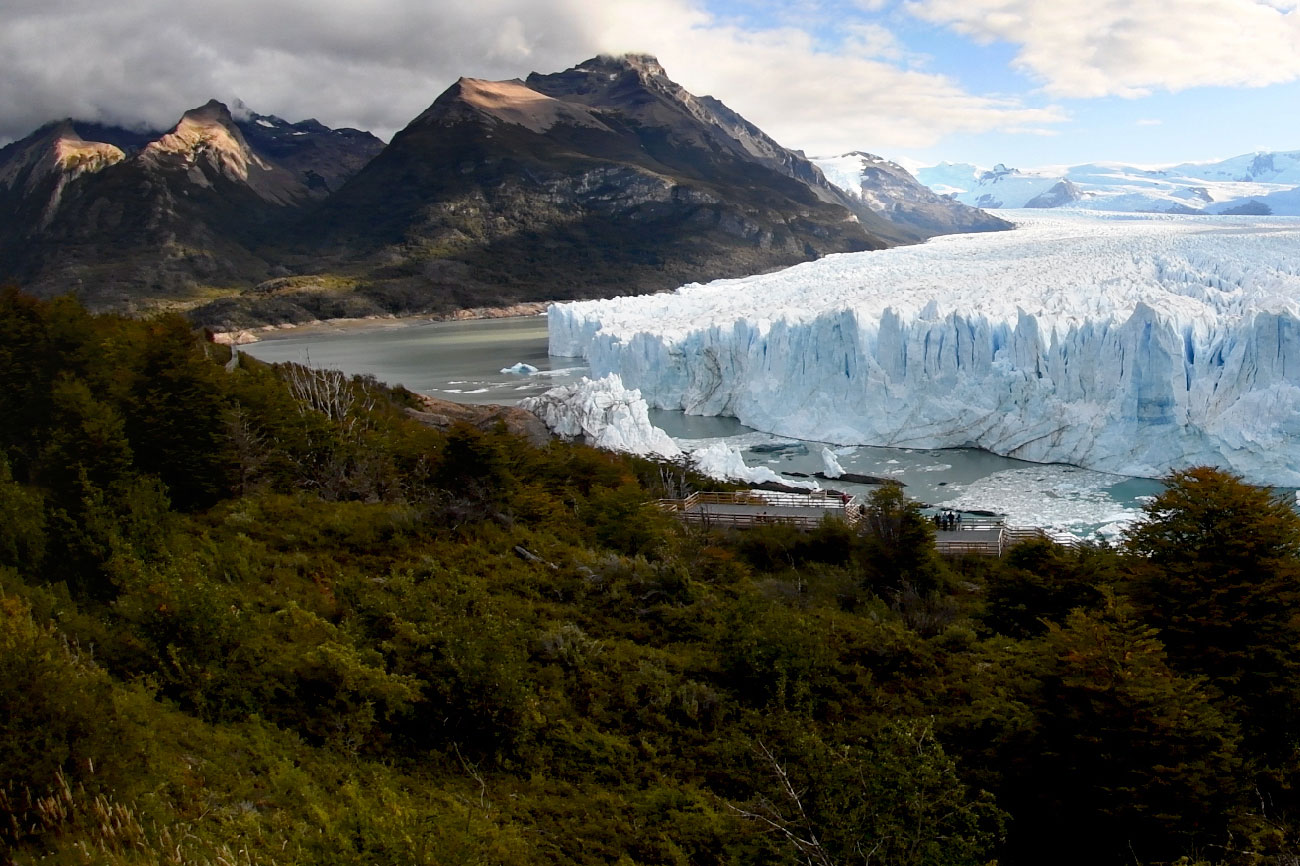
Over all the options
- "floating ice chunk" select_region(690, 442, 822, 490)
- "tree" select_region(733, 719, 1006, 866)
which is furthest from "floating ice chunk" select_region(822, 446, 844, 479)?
"tree" select_region(733, 719, 1006, 866)

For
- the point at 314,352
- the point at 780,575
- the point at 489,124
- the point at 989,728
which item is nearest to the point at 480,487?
the point at 780,575

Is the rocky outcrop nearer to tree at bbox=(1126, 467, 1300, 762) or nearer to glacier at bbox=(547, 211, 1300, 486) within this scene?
glacier at bbox=(547, 211, 1300, 486)

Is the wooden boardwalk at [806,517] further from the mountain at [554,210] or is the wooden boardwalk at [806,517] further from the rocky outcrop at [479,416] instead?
the mountain at [554,210]

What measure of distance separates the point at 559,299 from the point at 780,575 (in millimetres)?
82261

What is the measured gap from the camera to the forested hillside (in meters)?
3.75

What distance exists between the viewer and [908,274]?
120 feet

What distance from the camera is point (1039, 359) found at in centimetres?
2245

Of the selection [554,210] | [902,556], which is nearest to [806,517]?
[902,556]

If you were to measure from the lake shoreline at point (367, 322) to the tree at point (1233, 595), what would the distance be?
203 feet

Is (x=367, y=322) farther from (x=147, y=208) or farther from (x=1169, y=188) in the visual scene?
(x=1169, y=188)

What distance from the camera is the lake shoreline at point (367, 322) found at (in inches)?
2653

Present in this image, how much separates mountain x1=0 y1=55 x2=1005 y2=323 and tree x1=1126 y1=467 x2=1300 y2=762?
7535 cm

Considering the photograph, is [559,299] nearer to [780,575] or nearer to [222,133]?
[780,575]

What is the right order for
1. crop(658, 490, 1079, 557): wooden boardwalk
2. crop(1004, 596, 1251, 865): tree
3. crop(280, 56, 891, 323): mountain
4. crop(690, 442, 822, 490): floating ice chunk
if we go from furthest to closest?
crop(280, 56, 891, 323): mountain < crop(690, 442, 822, 490): floating ice chunk < crop(658, 490, 1079, 557): wooden boardwalk < crop(1004, 596, 1251, 865): tree
